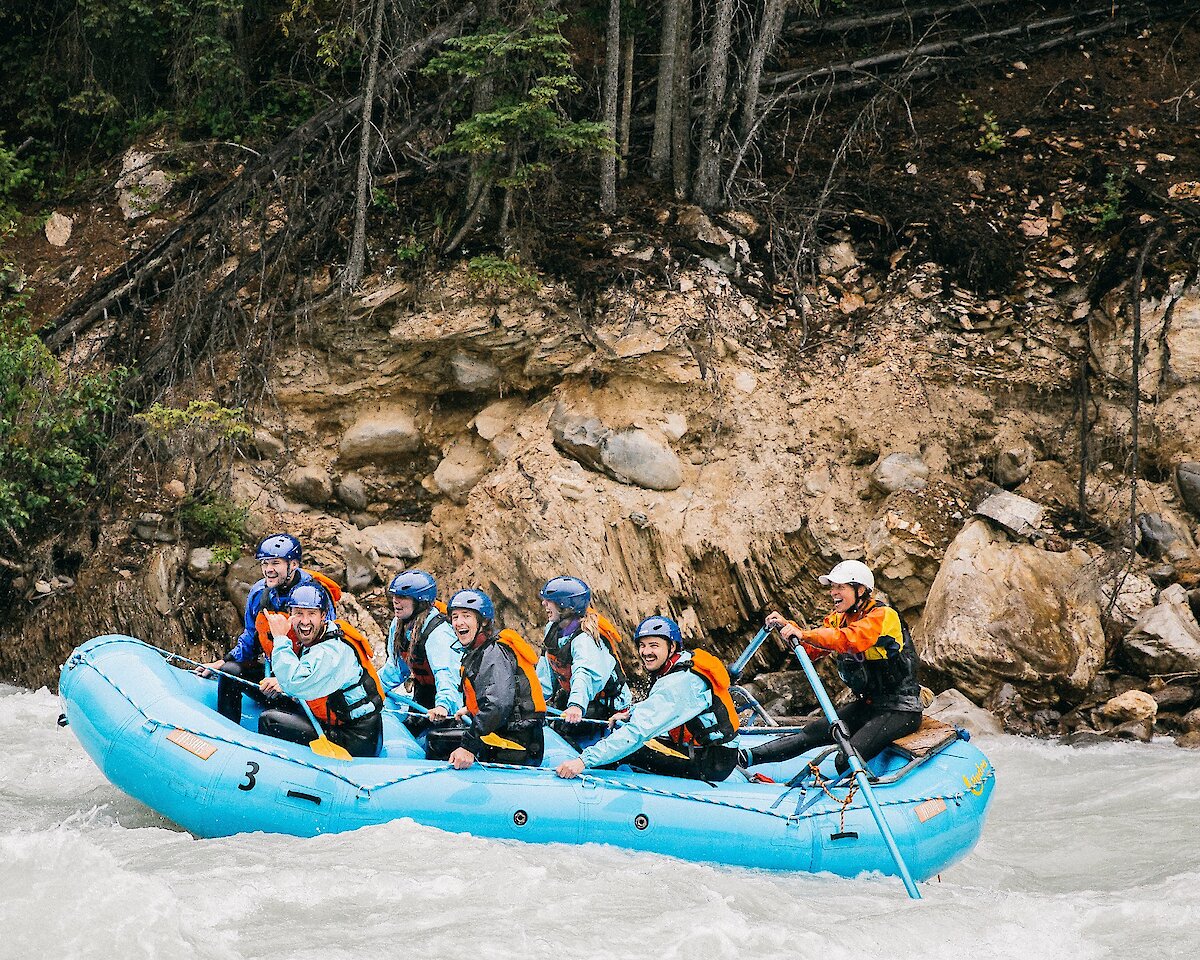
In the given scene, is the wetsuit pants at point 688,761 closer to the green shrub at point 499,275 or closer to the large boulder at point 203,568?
the large boulder at point 203,568

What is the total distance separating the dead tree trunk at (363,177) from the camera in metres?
11.9

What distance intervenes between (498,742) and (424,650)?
36.4 inches

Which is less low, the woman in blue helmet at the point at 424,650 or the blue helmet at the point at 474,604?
the blue helmet at the point at 474,604

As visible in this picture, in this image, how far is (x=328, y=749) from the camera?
23.6 feet

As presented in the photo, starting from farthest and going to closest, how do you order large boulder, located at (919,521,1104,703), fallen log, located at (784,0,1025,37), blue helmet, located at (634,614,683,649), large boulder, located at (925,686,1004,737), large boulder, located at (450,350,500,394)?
fallen log, located at (784,0,1025,37) → large boulder, located at (450,350,500,394) → large boulder, located at (919,521,1104,703) → large boulder, located at (925,686,1004,737) → blue helmet, located at (634,614,683,649)

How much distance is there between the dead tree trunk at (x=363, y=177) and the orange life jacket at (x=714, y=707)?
21.2ft

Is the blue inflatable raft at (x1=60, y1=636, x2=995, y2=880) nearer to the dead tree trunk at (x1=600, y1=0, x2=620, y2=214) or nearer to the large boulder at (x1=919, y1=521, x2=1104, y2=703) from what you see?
the large boulder at (x1=919, y1=521, x2=1104, y2=703)

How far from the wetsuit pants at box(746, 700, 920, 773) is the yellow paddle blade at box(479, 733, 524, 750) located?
5.72 ft

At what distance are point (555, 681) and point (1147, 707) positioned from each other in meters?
5.30

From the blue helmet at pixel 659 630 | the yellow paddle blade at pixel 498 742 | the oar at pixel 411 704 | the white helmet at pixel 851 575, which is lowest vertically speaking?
the oar at pixel 411 704

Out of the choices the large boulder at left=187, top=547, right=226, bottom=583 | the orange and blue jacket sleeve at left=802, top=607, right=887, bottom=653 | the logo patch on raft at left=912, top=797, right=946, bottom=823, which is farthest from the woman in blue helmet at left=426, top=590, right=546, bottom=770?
the large boulder at left=187, top=547, right=226, bottom=583

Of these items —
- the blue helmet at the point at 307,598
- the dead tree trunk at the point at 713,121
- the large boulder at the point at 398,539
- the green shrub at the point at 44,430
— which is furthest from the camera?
the dead tree trunk at the point at 713,121

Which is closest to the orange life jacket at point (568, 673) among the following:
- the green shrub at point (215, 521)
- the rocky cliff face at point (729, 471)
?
the rocky cliff face at point (729, 471)

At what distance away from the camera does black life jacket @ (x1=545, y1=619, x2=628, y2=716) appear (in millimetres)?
8180
